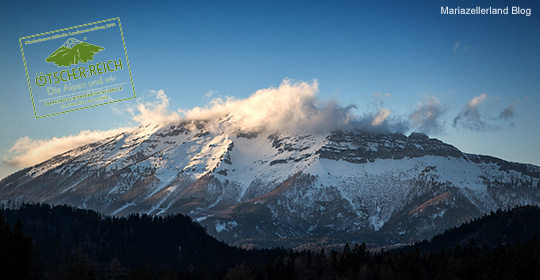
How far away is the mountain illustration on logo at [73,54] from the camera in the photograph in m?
135

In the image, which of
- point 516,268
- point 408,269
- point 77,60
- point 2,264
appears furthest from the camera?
point 408,269

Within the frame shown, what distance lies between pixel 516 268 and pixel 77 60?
114452mm

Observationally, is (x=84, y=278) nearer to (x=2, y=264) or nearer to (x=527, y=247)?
(x=2, y=264)

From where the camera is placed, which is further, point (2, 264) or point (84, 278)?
point (84, 278)

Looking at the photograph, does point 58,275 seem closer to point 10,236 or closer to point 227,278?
point 227,278

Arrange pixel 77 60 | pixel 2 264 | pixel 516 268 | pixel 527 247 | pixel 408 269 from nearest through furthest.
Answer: pixel 2 264 → pixel 77 60 → pixel 516 268 → pixel 527 247 → pixel 408 269

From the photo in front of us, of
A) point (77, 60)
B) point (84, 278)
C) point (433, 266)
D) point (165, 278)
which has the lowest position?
point (433, 266)

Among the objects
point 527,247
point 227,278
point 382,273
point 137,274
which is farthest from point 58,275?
point 527,247

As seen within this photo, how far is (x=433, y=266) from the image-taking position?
19938 centimetres

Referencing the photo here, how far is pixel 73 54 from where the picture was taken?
140875mm

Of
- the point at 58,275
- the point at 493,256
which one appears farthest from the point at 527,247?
the point at 58,275

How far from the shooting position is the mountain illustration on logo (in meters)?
135

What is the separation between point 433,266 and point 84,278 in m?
108

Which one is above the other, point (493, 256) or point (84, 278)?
point (84, 278)
